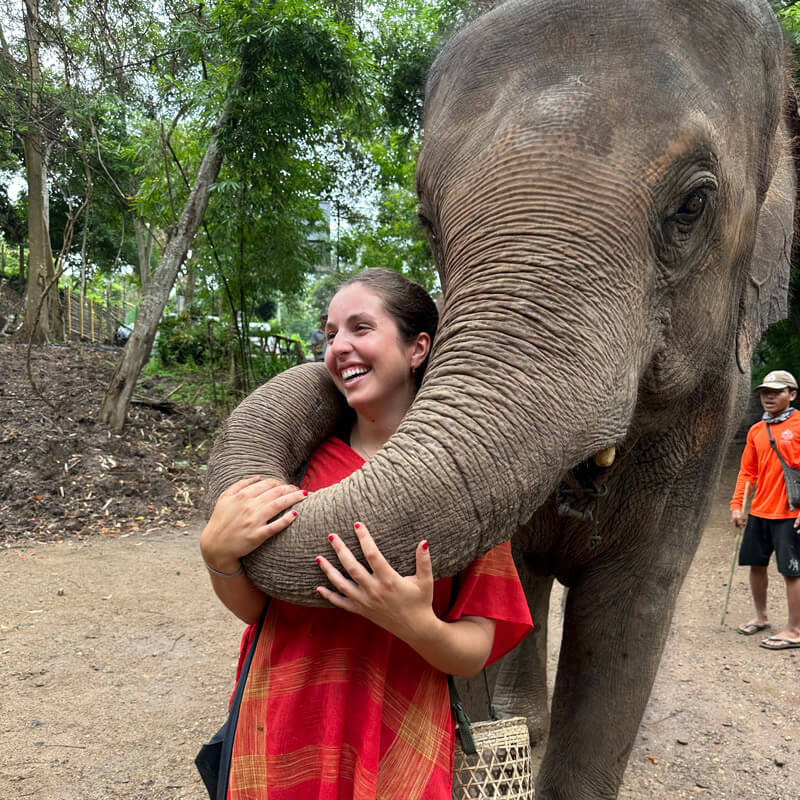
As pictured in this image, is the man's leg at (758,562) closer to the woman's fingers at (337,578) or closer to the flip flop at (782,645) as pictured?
the flip flop at (782,645)

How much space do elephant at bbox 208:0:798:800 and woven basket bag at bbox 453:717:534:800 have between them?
0.53m

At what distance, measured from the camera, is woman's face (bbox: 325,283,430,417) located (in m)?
1.63

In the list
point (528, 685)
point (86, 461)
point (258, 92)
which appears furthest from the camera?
point (258, 92)

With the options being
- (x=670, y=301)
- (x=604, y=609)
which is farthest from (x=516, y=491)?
(x=604, y=609)

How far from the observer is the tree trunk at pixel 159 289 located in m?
9.07

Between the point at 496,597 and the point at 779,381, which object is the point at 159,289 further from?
the point at 496,597

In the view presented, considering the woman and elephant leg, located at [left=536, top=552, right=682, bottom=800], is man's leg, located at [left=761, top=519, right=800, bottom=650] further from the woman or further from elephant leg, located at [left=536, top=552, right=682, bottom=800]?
the woman

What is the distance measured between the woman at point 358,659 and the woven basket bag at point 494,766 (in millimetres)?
66

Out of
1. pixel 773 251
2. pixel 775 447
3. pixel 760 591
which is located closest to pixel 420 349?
pixel 773 251

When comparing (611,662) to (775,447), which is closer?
(611,662)

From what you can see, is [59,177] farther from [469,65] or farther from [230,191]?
[469,65]

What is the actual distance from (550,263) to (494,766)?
1.07m

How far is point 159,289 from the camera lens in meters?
9.15

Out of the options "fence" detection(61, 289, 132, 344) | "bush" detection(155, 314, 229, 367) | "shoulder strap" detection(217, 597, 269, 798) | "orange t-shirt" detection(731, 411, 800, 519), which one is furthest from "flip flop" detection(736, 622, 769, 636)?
"fence" detection(61, 289, 132, 344)
